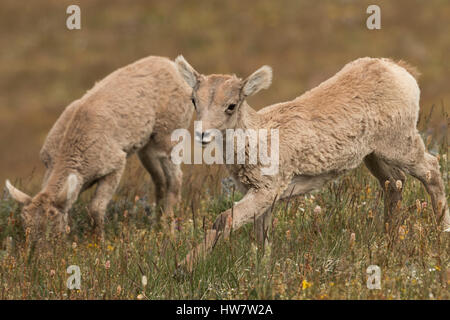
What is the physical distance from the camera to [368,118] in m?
8.11

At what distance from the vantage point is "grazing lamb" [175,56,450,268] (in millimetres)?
7375

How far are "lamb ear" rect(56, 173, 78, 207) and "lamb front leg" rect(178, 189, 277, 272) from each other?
10.6ft

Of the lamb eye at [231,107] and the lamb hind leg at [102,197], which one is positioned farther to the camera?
the lamb hind leg at [102,197]

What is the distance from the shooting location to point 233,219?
729 centimetres

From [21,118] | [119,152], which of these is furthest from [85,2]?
[119,152]

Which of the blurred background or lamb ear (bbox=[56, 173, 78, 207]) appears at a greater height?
the blurred background

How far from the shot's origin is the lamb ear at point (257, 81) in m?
7.43

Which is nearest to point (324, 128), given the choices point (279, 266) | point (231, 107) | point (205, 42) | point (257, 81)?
point (257, 81)

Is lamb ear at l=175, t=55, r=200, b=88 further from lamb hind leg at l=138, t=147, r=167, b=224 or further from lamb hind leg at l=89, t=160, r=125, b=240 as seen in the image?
lamb hind leg at l=138, t=147, r=167, b=224

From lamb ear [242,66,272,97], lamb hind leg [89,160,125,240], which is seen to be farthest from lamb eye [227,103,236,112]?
lamb hind leg [89,160,125,240]

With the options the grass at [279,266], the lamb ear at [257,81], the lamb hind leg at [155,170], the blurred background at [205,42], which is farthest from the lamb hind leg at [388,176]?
the blurred background at [205,42]

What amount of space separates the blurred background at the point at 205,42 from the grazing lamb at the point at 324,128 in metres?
29.8

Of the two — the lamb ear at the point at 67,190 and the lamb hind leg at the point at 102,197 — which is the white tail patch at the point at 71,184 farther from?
the lamb hind leg at the point at 102,197

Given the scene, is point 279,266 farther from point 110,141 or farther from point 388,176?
point 110,141
